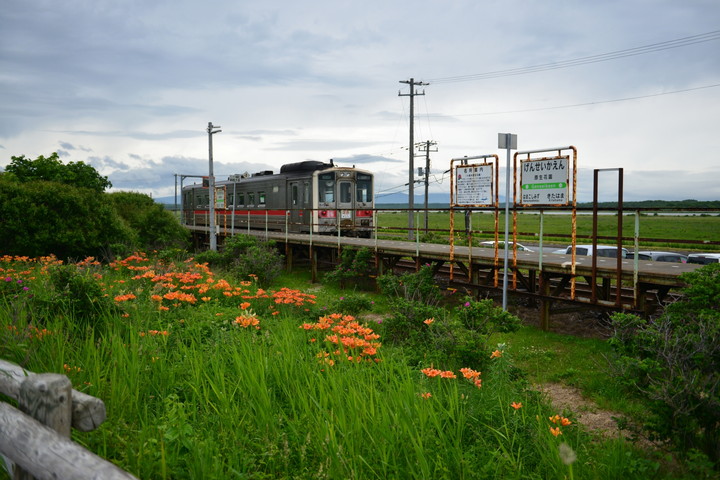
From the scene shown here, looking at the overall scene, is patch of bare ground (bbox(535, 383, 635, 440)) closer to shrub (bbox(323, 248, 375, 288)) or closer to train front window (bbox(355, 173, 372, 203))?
shrub (bbox(323, 248, 375, 288))

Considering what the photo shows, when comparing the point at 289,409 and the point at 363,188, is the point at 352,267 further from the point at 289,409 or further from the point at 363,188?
the point at 289,409

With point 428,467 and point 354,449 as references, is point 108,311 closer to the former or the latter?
point 354,449

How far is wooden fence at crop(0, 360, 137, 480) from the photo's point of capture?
2.45 metres

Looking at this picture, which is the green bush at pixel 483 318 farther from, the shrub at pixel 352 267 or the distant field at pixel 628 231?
the shrub at pixel 352 267

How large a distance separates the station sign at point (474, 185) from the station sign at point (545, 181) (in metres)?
0.82

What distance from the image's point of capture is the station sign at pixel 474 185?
10.5m

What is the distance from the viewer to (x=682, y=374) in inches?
151

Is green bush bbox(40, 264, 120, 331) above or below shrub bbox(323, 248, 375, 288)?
Answer: above

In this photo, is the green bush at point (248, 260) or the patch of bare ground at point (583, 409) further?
the green bush at point (248, 260)

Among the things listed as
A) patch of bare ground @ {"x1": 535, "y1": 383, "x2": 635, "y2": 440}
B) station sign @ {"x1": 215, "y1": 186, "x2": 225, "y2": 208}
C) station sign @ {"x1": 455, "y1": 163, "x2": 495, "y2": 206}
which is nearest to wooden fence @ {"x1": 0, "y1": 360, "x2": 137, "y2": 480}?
patch of bare ground @ {"x1": 535, "y1": 383, "x2": 635, "y2": 440}

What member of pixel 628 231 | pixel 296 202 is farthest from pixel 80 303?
→ pixel 628 231

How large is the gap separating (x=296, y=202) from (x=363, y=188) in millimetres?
2626

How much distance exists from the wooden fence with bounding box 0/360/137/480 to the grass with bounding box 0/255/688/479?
551 mm

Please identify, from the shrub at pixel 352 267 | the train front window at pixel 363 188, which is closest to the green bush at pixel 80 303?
the shrub at pixel 352 267
